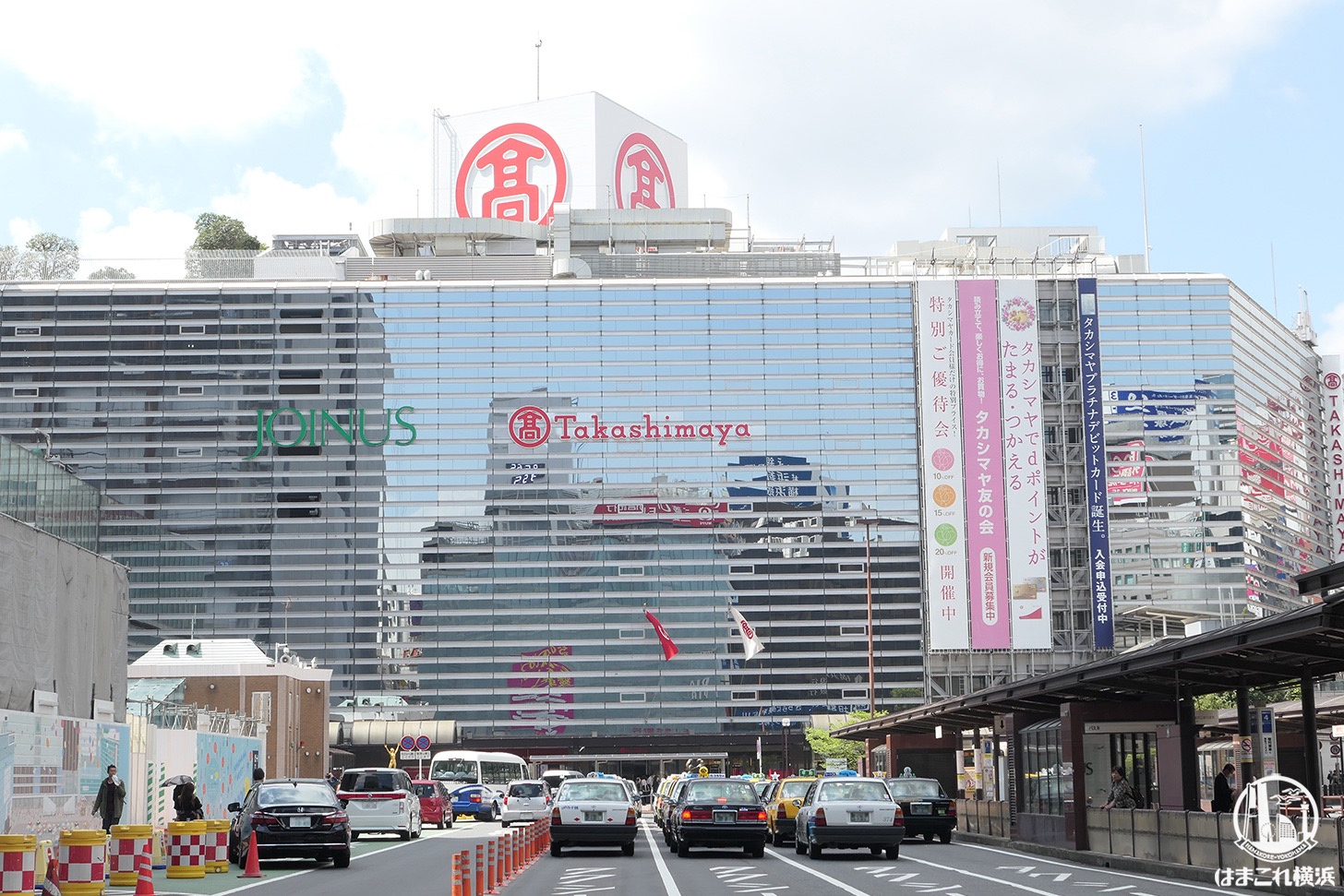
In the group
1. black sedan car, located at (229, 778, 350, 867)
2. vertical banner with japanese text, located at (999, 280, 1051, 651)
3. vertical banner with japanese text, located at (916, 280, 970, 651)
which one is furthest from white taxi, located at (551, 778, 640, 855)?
vertical banner with japanese text, located at (916, 280, 970, 651)

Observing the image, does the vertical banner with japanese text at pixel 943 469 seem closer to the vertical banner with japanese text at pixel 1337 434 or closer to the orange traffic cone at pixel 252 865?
the vertical banner with japanese text at pixel 1337 434

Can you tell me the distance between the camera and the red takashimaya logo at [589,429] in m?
126

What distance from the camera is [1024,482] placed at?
118875 millimetres

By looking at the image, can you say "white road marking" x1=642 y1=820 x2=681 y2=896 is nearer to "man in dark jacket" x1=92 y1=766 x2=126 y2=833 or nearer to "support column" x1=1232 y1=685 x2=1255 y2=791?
"man in dark jacket" x1=92 y1=766 x2=126 y2=833

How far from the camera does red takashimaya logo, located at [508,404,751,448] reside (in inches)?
4941

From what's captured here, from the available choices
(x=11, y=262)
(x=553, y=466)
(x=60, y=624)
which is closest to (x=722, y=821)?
(x=60, y=624)

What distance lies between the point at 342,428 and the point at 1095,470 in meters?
55.4

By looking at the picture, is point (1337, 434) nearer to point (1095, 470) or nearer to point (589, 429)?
point (1095, 470)

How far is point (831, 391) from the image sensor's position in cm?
12656

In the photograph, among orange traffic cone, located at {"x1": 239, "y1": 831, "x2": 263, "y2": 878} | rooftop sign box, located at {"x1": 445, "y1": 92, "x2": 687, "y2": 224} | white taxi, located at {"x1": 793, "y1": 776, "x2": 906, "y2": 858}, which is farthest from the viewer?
rooftop sign box, located at {"x1": 445, "y1": 92, "x2": 687, "y2": 224}

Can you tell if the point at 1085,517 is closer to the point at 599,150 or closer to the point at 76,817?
the point at 599,150

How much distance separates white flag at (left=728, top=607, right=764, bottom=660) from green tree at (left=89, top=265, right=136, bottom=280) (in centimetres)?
5332

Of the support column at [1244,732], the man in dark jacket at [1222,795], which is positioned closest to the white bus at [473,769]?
the support column at [1244,732]

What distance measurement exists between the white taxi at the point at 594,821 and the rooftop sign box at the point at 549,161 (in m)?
101
